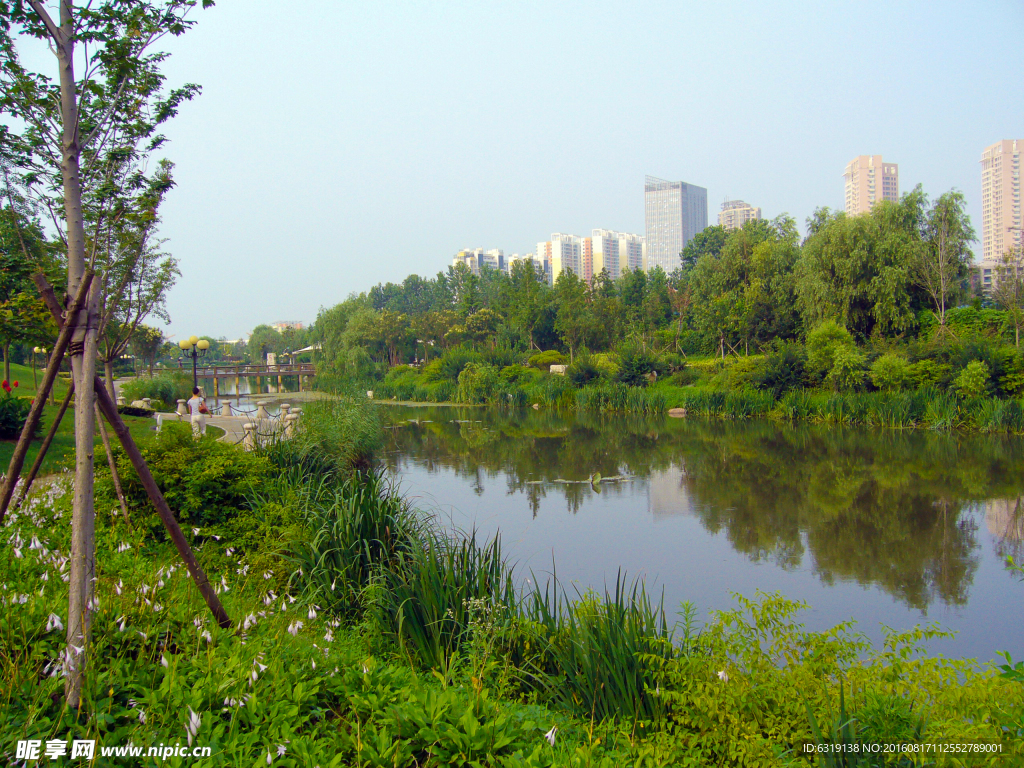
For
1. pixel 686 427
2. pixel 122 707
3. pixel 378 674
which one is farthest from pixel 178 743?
pixel 686 427

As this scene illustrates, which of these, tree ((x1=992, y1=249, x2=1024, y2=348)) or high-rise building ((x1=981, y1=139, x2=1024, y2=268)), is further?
high-rise building ((x1=981, y1=139, x2=1024, y2=268))

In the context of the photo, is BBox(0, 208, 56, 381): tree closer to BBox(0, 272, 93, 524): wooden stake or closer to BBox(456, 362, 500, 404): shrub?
BBox(0, 272, 93, 524): wooden stake

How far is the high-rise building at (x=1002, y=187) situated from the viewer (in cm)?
6419

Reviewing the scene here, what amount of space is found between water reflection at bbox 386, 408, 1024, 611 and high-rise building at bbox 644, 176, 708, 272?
435 feet

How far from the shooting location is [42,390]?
2.89 metres

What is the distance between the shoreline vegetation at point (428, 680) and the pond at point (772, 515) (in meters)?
1.26

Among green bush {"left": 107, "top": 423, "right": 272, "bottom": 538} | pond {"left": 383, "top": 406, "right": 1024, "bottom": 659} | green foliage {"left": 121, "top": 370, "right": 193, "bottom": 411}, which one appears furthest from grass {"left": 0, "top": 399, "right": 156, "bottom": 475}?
green foliage {"left": 121, "top": 370, "right": 193, "bottom": 411}

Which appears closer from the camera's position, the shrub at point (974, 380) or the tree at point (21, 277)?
the tree at point (21, 277)

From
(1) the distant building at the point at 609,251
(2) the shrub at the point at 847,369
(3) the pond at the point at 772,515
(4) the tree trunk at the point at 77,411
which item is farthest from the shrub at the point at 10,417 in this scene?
(1) the distant building at the point at 609,251

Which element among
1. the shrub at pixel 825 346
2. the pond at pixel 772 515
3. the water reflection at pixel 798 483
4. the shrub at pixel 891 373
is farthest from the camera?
the shrub at pixel 825 346

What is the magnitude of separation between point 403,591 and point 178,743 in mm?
2018

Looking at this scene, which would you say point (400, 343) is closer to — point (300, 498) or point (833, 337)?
point (833, 337)

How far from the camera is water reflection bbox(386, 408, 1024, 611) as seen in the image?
6965 millimetres

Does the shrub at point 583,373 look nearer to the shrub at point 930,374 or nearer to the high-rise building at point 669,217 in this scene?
the shrub at point 930,374
